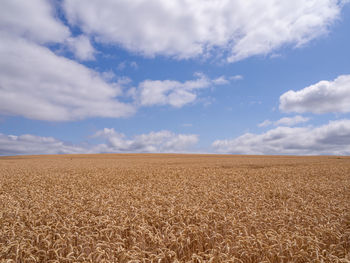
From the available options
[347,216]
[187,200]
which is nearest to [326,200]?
[347,216]

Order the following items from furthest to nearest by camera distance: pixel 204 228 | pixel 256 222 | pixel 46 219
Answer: pixel 46 219
pixel 256 222
pixel 204 228

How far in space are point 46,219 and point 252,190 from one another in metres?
8.44

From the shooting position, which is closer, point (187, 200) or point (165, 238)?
point (165, 238)

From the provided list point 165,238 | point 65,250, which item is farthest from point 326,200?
point 65,250

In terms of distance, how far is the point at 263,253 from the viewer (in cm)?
401

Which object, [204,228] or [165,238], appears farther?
[204,228]

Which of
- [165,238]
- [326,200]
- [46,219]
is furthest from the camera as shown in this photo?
[326,200]

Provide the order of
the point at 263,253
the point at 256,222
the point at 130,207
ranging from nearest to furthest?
the point at 263,253 → the point at 256,222 → the point at 130,207

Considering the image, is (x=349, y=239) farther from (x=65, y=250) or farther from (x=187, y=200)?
(x=65, y=250)

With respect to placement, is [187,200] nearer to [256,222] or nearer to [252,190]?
[256,222]

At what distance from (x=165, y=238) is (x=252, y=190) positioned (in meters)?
A: 6.93

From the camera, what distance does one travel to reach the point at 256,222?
5.52 metres

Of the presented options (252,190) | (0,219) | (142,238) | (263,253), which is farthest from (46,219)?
(252,190)

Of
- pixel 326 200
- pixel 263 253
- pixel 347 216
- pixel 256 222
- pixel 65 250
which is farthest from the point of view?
pixel 326 200
